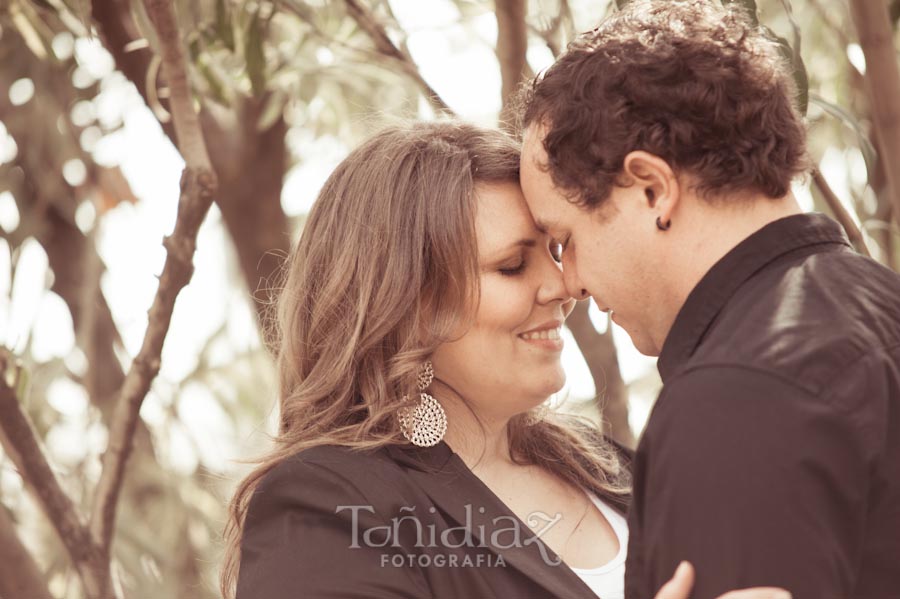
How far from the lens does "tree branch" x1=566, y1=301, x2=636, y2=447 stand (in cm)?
300

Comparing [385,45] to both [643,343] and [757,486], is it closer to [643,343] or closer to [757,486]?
[643,343]

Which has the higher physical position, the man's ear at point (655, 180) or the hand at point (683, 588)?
the man's ear at point (655, 180)

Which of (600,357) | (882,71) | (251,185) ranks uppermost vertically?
(882,71)

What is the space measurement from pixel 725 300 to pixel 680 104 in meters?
0.28

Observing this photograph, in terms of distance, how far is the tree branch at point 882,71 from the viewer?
2.24 metres

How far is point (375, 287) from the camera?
2.26 metres

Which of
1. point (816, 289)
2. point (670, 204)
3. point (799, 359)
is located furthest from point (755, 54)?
point (799, 359)

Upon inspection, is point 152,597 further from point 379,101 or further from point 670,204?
point 670,204

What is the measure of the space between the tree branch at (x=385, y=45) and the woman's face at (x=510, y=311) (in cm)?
51

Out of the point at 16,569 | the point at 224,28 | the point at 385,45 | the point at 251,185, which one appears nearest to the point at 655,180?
the point at 385,45

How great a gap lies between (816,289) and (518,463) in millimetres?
1086

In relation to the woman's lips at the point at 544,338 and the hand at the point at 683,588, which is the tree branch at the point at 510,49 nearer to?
the woman's lips at the point at 544,338

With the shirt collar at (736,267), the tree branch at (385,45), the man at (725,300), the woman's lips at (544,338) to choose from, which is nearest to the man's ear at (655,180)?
the man at (725,300)

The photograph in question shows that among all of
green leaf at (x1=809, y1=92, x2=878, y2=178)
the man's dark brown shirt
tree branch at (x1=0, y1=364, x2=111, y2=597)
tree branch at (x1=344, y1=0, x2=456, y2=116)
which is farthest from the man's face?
tree branch at (x1=0, y1=364, x2=111, y2=597)
